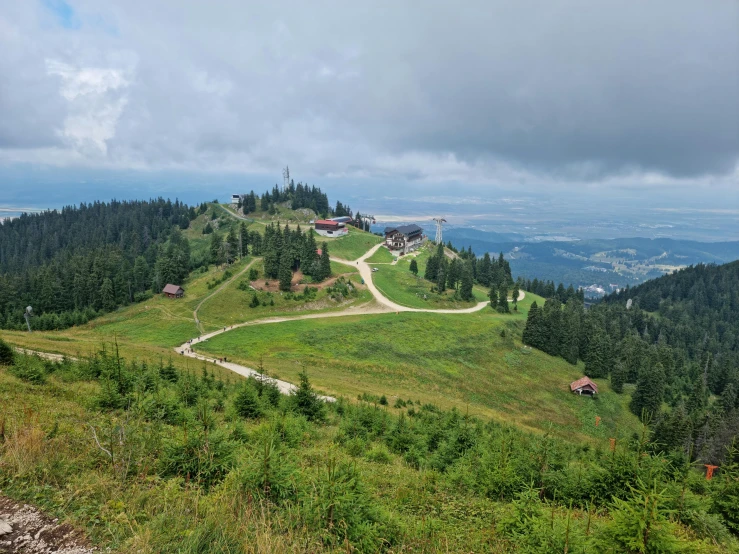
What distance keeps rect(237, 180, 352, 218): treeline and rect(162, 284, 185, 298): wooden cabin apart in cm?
8915

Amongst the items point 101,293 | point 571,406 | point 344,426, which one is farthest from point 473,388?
point 101,293

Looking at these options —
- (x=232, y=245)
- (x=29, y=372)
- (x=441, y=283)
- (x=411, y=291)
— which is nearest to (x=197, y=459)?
(x=29, y=372)

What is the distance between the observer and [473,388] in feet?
180

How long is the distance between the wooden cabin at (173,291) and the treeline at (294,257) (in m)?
18.1

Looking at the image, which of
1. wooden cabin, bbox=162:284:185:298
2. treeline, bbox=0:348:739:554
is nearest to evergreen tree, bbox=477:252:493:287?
wooden cabin, bbox=162:284:185:298

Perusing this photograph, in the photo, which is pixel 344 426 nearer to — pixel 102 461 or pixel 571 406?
pixel 102 461

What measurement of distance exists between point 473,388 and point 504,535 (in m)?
47.6

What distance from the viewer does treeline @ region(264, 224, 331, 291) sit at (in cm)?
8231

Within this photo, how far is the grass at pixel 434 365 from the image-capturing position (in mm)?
49031

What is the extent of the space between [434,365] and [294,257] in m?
44.0

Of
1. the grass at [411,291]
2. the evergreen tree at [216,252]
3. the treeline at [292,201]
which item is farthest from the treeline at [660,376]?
the treeline at [292,201]

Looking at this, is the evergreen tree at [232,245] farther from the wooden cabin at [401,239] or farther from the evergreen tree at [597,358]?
the evergreen tree at [597,358]

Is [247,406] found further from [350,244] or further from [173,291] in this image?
[350,244]

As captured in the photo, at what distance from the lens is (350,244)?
126 metres
